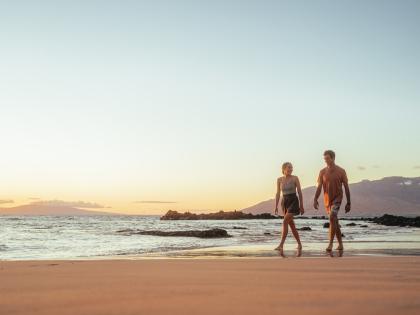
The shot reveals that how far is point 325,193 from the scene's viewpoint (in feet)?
32.6

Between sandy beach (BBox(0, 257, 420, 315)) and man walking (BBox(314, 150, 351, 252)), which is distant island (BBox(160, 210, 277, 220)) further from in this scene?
sandy beach (BBox(0, 257, 420, 315))

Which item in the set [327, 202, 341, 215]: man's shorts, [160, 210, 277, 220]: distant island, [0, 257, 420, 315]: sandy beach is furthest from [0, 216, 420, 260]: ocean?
[160, 210, 277, 220]: distant island

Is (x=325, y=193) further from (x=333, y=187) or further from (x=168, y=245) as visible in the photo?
(x=168, y=245)

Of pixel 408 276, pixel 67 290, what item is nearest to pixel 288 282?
pixel 408 276

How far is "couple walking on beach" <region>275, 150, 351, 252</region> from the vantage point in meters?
9.72

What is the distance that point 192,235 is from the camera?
78.0 feet

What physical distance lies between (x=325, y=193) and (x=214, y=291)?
700cm

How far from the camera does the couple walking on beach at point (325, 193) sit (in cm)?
972

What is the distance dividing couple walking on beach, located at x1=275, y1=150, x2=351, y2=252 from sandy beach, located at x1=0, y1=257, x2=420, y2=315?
4.62 metres

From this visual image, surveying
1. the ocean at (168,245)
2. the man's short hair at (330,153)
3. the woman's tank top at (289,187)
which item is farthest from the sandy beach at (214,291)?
the woman's tank top at (289,187)

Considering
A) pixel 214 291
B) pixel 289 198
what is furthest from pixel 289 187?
pixel 214 291

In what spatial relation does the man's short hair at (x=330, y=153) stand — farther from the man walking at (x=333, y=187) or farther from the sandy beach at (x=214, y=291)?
the sandy beach at (x=214, y=291)

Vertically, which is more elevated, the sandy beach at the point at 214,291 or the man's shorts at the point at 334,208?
the man's shorts at the point at 334,208

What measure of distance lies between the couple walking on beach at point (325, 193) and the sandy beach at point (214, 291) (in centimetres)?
462
